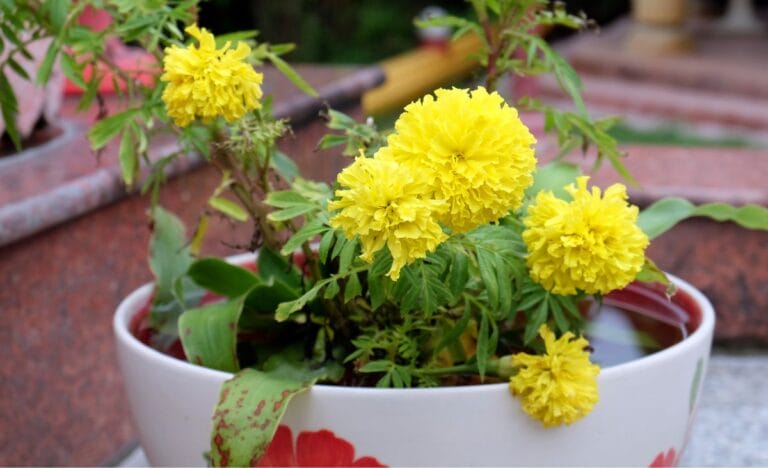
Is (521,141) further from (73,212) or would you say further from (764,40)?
(764,40)

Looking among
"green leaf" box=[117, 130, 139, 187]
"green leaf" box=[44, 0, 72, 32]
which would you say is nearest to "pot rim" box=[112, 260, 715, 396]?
"green leaf" box=[117, 130, 139, 187]

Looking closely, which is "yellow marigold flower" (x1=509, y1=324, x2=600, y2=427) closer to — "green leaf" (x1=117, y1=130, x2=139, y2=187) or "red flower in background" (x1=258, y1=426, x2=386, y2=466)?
"red flower in background" (x1=258, y1=426, x2=386, y2=466)

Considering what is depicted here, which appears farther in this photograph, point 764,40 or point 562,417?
point 764,40

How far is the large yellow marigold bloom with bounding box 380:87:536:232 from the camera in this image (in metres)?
0.66

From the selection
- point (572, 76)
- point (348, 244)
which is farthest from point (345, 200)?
point (572, 76)

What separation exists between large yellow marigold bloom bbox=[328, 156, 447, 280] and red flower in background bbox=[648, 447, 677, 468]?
28 cm

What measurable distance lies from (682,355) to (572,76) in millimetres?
235

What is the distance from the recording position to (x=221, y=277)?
94 cm

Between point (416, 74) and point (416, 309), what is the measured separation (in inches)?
177

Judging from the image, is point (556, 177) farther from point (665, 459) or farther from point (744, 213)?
point (665, 459)

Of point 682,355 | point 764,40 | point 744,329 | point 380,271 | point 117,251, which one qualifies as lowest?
point 764,40

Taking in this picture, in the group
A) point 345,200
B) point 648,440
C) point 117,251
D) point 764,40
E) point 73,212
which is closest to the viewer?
point 345,200

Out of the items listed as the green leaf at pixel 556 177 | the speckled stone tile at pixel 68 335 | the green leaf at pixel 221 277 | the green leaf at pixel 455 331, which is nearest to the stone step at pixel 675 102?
the speckled stone tile at pixel 68 335

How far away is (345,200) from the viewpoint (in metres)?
0.65
